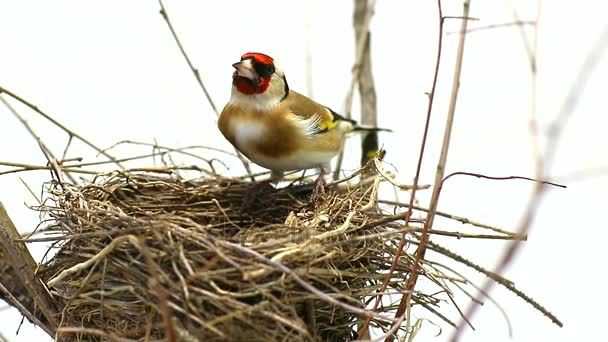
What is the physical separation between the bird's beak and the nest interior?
36 centimetres

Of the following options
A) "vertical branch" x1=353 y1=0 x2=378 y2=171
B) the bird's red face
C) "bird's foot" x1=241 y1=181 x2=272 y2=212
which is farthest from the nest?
"vertical branch" x1=353 y1=0 x2=378 y2=171

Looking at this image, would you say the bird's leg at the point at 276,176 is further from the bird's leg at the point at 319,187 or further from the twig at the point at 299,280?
the twig at the point at 299,280

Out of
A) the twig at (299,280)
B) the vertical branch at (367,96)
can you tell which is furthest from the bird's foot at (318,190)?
the twig at (299,280)

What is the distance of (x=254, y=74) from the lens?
8.42 feet

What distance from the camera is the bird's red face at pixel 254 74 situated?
8.32 feet

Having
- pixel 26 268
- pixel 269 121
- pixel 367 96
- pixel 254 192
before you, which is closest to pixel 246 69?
pixel 269 121

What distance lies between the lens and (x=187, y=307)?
1776 millimetres

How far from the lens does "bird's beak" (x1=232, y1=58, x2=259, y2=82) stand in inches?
98.5

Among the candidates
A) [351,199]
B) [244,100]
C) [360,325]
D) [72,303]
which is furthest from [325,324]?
[244,100]

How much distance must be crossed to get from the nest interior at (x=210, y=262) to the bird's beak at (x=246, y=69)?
14.2 inches

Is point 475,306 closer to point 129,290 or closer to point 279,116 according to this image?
point 129,290

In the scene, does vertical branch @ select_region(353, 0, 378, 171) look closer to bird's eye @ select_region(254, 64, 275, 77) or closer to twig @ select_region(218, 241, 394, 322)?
bird's eye @ select_region(254, 64, 275, 77)

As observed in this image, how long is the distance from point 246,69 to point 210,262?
3.02 ft

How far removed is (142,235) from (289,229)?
0.41 metres
